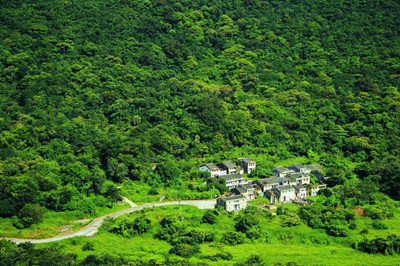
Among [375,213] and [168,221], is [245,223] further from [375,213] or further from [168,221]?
[375,213]

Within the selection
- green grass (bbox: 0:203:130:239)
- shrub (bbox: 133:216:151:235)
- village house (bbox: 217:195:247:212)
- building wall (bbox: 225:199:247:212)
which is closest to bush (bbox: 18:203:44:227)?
green grass (bbox: 0:203:130:239)

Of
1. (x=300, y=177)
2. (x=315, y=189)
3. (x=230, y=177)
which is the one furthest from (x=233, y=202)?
(x=315, y=189)

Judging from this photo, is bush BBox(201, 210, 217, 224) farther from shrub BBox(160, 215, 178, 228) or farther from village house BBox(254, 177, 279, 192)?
village house BBox(254, 177, 279, 192)

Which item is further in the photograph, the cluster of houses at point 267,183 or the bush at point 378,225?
the cluster of houses at point 267,183

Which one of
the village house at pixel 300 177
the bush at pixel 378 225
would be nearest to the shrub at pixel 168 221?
the village house at pixel 300 177

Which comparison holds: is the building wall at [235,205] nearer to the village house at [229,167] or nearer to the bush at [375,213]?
the village house at [229,167]

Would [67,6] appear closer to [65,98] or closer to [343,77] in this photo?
[65,98]

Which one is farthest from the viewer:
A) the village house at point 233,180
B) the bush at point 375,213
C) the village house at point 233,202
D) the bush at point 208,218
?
the village house at point 233,180
